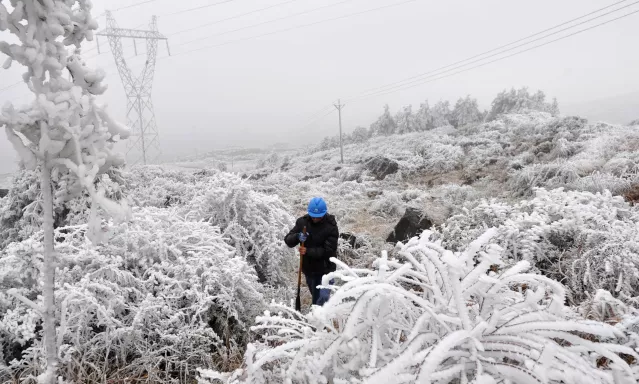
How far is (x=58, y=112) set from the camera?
61.9 inches

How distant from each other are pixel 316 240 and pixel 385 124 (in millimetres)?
45035

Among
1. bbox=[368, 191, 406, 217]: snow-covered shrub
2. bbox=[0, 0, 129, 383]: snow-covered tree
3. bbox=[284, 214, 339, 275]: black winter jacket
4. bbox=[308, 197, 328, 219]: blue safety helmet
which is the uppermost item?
bbox=[0, 0, 129, 383]: snow-covered tree

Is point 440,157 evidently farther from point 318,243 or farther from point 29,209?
point 29,209

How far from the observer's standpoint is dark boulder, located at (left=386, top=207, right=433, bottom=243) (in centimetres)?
667

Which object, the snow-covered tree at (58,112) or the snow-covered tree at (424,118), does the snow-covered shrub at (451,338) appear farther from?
the snow-covered tree at (424,118)

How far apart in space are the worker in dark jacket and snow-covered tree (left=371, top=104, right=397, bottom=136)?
143 feet

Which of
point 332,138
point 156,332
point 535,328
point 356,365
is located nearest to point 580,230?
point 535,328

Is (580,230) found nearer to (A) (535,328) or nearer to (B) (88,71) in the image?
(A) (535,328)

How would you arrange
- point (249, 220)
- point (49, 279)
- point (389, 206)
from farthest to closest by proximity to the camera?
1. point (389, 206)
2. point (249, 220)
3. point (49, 279)

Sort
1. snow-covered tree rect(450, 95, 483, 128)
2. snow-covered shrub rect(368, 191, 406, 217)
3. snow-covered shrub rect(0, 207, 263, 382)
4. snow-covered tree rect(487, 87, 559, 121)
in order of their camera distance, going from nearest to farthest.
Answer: snow-covered shrub rect(0, 207, 263, 382)
snow-covered shrub rect(368, 191, 406, 217)
snow-covered tree rect(487, 87, 559, 121)
snow-covered tree rect(450, 95, 483, 128)

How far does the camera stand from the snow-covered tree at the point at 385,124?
47.1 metres

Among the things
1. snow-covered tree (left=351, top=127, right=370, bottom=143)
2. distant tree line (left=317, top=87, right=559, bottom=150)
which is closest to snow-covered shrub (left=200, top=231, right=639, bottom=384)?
distant tree line (left=317, top=87, right=559, bottom=150)

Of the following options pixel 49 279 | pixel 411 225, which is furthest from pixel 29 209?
pixel 411 225

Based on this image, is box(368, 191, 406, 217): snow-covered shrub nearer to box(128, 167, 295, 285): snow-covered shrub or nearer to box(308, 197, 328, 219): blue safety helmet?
box(128, 167, 295, 285): snow-covered shrub
